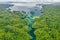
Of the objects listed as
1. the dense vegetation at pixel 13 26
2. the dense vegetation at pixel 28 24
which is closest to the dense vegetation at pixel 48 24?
the dense vegetation at pixel 28 24

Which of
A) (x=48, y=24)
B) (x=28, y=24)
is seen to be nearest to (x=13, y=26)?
(x=28, y=24)

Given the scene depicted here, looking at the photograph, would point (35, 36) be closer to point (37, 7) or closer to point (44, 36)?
point (44, 36)

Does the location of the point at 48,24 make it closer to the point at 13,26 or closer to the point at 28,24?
the point at 28,24

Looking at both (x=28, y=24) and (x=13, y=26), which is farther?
(x=28, y=24)

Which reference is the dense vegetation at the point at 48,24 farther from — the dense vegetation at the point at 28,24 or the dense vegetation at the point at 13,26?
the dense vegetation at the point at 13,26

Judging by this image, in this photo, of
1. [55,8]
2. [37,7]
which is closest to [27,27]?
[37,7]

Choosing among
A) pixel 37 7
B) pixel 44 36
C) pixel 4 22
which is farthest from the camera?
pixel 37 7

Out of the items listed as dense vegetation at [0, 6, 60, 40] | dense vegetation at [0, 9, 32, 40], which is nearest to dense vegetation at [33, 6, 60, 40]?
dense vegetation at [0, 6, 60, 40]

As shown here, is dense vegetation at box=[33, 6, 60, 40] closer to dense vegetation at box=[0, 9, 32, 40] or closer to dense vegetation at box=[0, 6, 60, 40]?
dense vegetation at box=[0, 6, 60, 40]
